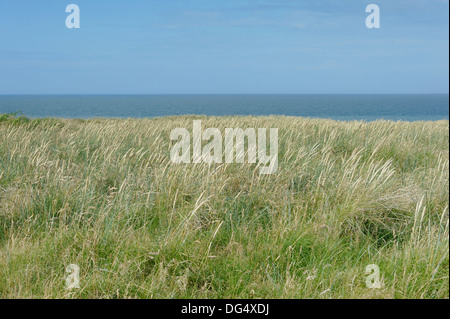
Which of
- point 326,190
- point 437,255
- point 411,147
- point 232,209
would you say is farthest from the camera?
point 411,147

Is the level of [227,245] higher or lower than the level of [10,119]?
lower

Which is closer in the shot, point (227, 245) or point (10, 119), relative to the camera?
point (227, 245)

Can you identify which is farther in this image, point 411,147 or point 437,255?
point 411,147

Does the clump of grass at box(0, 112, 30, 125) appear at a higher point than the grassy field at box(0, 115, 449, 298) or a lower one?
higher

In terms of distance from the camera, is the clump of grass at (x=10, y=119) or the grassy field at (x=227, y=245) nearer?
the grassy field at (x=227, y=245)

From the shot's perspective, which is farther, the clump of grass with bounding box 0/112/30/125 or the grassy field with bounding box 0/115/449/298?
the clump of grass with bounding box 0/112/30/125

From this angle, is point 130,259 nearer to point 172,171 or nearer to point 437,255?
point 172,171

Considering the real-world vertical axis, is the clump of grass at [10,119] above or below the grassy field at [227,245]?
above

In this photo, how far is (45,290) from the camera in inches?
93.7

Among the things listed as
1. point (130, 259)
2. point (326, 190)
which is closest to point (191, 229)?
point (130, 259)
